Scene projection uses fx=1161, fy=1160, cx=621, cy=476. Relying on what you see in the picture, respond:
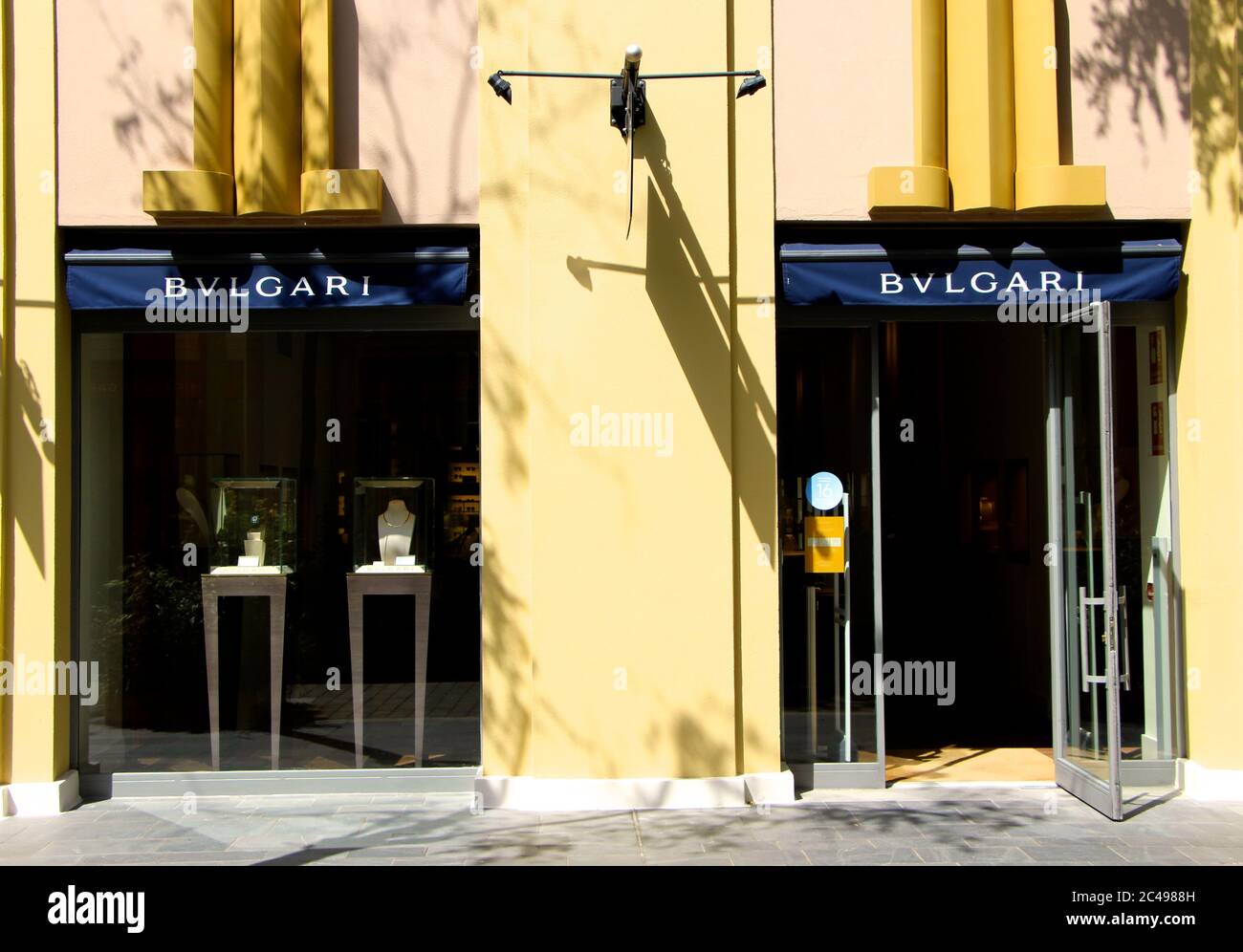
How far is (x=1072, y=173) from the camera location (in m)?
7.37

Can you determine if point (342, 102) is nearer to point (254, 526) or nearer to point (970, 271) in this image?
point (254, 526)

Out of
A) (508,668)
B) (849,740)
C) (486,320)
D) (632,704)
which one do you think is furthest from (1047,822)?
(486,320)

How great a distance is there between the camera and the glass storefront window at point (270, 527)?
770 cm

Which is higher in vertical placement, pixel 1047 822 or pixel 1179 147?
pixel 1179 147

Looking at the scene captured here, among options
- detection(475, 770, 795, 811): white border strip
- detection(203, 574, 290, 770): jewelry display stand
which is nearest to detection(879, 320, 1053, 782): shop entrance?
detection(475, 770, 795, 811): white border strip

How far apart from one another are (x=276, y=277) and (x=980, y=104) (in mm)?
4649

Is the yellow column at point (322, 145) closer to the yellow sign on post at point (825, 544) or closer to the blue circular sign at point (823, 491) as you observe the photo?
the blue circular sign at point (823, 491)

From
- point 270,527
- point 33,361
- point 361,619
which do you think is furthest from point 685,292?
point 33,361

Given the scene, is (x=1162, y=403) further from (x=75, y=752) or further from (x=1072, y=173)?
(x=75, y=752)
